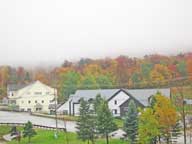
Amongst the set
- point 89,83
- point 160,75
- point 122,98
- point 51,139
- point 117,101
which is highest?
point 160,75

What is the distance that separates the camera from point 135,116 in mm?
35469

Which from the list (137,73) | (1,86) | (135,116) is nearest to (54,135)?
(135,116)

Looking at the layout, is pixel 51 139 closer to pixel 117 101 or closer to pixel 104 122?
pixel 104 122

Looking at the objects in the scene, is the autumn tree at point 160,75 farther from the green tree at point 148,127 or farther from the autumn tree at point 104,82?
the green tree at point 148,127

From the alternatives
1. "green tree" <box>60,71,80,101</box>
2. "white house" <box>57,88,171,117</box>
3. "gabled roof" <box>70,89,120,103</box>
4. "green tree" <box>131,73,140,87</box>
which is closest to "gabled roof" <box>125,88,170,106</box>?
"white house" <box>57,88,171,117</box>

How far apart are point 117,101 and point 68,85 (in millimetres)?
14893

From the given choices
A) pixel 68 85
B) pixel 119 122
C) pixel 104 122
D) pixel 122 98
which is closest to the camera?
pixel 104 122

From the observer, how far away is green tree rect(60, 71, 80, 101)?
68125mm

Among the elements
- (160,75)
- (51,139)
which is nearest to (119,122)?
(51,139)

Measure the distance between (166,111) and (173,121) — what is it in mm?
1013

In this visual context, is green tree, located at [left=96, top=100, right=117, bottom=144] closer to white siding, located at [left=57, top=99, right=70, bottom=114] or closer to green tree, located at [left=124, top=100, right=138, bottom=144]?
green tree, located at [left=124, top=100, right=138, bottom=144]

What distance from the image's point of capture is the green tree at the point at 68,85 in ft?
224

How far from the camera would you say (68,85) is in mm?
68812

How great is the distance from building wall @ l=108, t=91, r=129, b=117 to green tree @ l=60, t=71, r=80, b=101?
12869 millimetres
